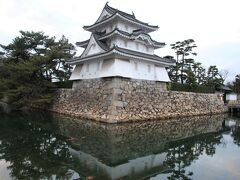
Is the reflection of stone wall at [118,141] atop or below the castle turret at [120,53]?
below

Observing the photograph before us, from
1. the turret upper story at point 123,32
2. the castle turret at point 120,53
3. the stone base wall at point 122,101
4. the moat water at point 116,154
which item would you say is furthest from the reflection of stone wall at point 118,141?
the turret upper story at point 123,32

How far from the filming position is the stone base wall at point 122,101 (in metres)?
14.9

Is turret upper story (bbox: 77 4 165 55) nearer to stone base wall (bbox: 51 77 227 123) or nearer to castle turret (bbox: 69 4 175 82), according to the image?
castle turret (bbox: 69 4 175 82)

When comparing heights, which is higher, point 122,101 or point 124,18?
point 124,18

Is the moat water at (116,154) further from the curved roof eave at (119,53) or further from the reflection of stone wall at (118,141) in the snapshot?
the curved roof eave at (119,53)

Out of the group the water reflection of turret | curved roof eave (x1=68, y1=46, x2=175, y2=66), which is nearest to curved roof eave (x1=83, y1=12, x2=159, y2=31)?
curved roof eave (x1=68, y1=46, x2=175, y2=66)

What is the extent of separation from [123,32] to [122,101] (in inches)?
189

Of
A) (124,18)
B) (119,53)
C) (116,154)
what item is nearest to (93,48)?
(124,18)

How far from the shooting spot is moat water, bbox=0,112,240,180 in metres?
5.91

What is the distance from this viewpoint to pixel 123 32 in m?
16.5

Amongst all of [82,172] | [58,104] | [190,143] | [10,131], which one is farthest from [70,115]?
[82,172]

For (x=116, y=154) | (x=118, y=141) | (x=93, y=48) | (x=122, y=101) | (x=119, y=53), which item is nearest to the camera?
(x=116, y=154)

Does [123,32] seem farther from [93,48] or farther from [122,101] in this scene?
[122,101]

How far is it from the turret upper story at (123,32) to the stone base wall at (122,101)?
9.09ft
